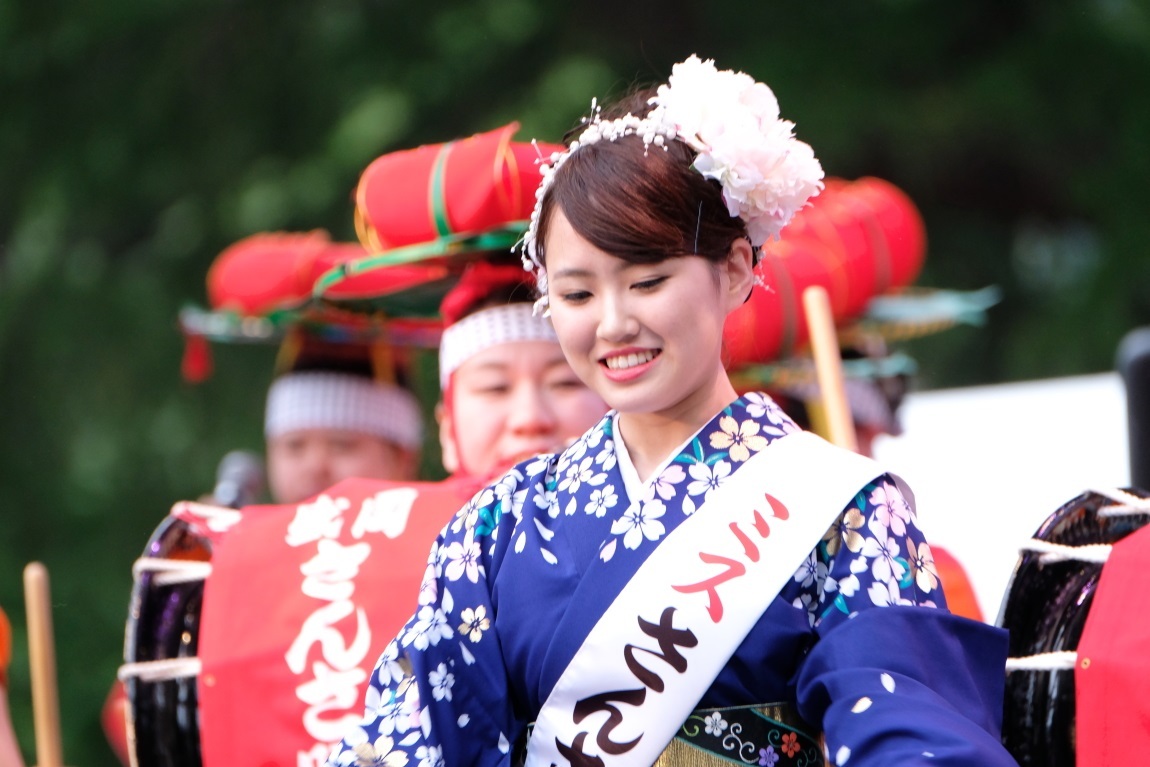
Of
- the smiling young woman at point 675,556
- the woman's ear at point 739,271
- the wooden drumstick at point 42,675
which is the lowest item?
the wooden drumstick at point 42,675

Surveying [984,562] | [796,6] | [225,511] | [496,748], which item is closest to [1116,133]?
[796,6]

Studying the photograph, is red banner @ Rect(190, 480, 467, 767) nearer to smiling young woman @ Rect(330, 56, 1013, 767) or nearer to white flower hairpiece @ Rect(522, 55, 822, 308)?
smiling young woman @ Rect(330, 56, 1013, 767)

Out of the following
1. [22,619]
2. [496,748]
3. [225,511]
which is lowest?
[22,619]

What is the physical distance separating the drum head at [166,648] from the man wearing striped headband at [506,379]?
1.41ft

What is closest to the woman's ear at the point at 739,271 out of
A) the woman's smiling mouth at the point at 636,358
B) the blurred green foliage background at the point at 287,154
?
the woman's smiling mouth at the point at 636,358

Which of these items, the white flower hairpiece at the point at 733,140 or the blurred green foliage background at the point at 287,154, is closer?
the white flower hairpiece at the point at 733,140

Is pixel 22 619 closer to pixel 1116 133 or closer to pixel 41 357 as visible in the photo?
pixel 41 357

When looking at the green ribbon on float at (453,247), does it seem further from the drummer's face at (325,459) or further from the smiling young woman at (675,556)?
the drummer's face at (325,459)

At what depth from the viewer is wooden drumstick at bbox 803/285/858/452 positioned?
2340 mm

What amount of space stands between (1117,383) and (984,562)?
752 millimetres

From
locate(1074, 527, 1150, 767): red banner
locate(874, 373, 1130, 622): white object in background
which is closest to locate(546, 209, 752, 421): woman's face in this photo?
locate(1074, 527, 1150, 767): red banner

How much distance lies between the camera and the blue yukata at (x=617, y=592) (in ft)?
4.41

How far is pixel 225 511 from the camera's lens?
218 centimetres

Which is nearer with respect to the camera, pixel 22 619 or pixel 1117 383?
pixel 1117 383
